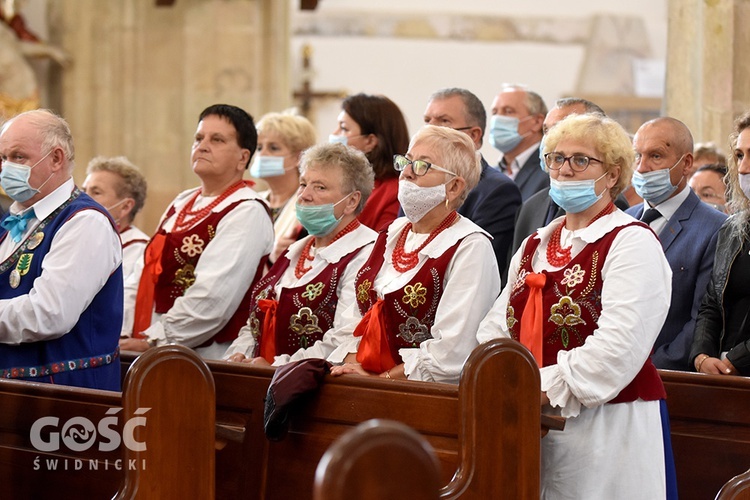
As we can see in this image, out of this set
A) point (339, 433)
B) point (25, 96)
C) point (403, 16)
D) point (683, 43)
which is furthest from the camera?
point (403, 16)

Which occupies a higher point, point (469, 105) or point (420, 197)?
point (469, 105)

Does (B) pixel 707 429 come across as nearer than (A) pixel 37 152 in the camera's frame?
Yes

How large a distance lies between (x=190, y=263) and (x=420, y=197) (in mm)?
1373

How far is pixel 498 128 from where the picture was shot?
6.06m

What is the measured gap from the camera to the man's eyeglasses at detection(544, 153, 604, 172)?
12.2 ft

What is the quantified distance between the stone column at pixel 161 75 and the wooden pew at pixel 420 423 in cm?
555

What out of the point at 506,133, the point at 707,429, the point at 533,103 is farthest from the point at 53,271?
the point at 533,103

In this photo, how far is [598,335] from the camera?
344 cm

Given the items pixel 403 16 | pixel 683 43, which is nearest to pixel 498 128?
pixel 683 43

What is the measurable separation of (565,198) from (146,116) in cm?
634

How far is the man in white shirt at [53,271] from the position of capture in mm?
3908

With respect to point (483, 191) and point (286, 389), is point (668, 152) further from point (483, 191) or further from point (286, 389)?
point (286, 389)

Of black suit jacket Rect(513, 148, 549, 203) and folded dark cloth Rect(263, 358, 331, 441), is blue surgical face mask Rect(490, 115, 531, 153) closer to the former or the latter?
black suit jacket Rect(513, 148, 549, 203)

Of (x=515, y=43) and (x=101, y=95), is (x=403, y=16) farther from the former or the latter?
(x=101, y=95)
